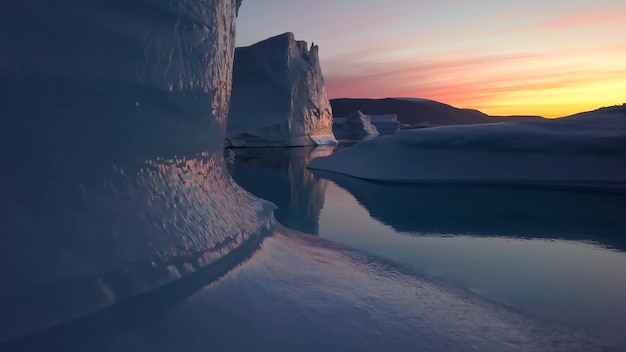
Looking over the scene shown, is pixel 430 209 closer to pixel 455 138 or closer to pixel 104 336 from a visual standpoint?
pixel 455 138

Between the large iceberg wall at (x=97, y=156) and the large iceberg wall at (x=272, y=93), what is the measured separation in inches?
434

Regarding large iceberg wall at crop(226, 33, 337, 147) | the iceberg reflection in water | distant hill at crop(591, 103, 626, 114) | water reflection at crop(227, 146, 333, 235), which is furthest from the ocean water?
large iceberg wall at crop(226, 33, 337, 147)

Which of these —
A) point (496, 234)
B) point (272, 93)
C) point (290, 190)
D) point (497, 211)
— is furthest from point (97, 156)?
point (272, 93)

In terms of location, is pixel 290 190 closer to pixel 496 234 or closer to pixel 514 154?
pixel 496 234

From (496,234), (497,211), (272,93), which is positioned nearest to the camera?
(496,234)

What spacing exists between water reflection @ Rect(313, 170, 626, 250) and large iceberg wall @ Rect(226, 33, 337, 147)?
742cm

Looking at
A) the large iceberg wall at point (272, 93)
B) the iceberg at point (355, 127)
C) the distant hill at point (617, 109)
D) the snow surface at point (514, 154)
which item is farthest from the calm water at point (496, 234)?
the iceberg at point (355, 127)

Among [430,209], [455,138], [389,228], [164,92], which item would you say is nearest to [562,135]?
[455,138]

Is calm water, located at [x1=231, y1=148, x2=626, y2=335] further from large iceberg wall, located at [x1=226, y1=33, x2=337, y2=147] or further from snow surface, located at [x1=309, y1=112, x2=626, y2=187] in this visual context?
large iceberg wall, located at [x1=226, y1=33, x2=337, y2=147]

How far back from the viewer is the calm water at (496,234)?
1.69m

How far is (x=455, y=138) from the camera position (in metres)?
5.47

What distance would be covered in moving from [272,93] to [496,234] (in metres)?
10.4

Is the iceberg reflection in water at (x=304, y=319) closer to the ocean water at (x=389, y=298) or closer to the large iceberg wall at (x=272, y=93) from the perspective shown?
the ocean water at (x=389, y=298)

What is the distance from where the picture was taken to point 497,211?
3668mm
